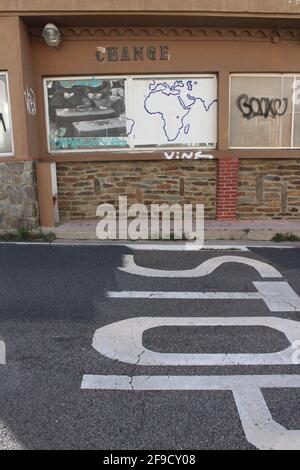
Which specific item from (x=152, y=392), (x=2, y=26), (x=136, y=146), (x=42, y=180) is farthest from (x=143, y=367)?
(x=2, y=26)

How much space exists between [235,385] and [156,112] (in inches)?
241

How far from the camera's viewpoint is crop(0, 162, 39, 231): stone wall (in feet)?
24.1

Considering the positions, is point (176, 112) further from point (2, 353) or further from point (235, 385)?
point (235, 385)

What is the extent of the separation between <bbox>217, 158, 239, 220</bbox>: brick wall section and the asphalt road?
8.31ft

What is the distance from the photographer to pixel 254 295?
4820 millimetres

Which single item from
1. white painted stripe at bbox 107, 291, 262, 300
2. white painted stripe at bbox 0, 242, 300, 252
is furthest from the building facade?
white painted stripe at bbox 107, 291, 262, 300

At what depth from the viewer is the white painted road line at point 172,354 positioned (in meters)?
3.41

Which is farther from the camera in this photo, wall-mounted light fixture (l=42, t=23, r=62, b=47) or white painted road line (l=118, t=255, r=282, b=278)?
wall-mounted light fixture (l=42, t=23, r=62, b=47)

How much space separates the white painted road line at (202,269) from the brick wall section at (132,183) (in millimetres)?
2414

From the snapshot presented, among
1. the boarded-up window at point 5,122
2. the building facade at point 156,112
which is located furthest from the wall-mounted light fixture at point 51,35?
the boarded-up window at point 5,122

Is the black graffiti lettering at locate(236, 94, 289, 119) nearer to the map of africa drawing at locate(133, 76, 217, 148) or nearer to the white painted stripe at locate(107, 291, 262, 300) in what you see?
the map of africa drawing at locate(133, 76, 217, 148)

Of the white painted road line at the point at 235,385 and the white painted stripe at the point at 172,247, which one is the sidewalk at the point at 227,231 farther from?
the white painted road line at the point at 235,385

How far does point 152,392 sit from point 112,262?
317 centimetres
